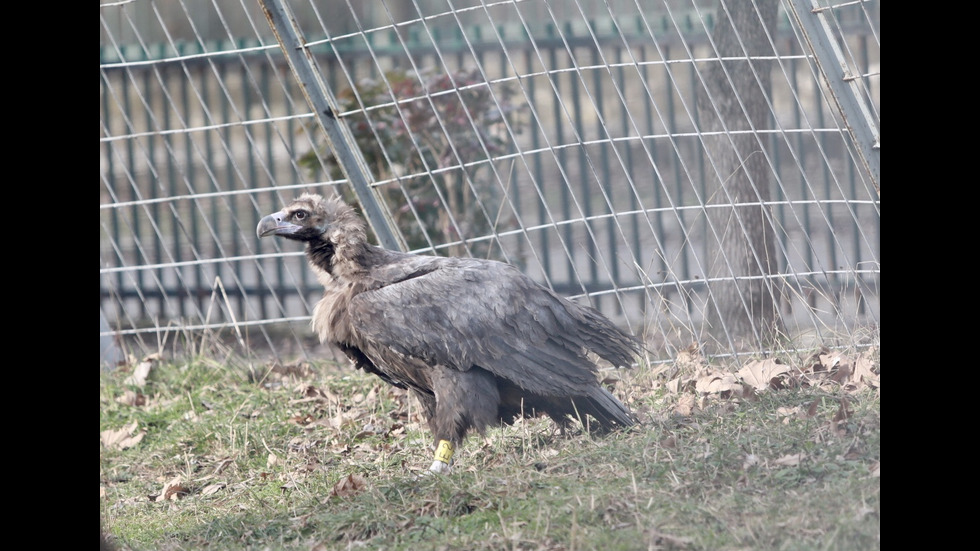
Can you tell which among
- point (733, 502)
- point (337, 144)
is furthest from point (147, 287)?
point (733, 502)

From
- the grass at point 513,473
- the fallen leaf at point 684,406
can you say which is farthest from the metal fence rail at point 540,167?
the grass at point 513,473

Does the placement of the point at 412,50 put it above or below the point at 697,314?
above

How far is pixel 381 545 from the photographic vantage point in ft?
11.0

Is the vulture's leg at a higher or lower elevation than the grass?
higher

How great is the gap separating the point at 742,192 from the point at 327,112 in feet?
7.31

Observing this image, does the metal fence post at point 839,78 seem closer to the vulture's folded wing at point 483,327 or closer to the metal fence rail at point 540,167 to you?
the metal fence rail at point 540,167

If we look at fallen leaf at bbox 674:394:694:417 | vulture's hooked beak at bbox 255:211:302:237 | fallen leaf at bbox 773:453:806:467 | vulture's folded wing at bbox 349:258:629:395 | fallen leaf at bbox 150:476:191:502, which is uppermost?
vulture's hooked beak at bbox 255:211:302:237

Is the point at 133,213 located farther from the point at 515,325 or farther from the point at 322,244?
the point at 515,325

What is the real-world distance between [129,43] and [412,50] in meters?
3.67

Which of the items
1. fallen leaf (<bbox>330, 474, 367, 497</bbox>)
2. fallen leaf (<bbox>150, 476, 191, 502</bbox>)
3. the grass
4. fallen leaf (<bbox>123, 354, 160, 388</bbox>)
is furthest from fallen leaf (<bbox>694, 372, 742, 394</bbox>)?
fallen leaf (<bbox>123, 354, 160, 388</bbox>)

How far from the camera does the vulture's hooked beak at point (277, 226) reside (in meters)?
4.33

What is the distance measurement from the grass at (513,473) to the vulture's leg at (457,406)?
11cm

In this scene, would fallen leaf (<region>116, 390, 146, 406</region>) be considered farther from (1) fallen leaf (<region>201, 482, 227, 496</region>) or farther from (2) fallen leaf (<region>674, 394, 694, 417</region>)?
(2) fallen leaf (<region>674, 394, 694, 417</region>)

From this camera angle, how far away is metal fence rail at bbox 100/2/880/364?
489cm
